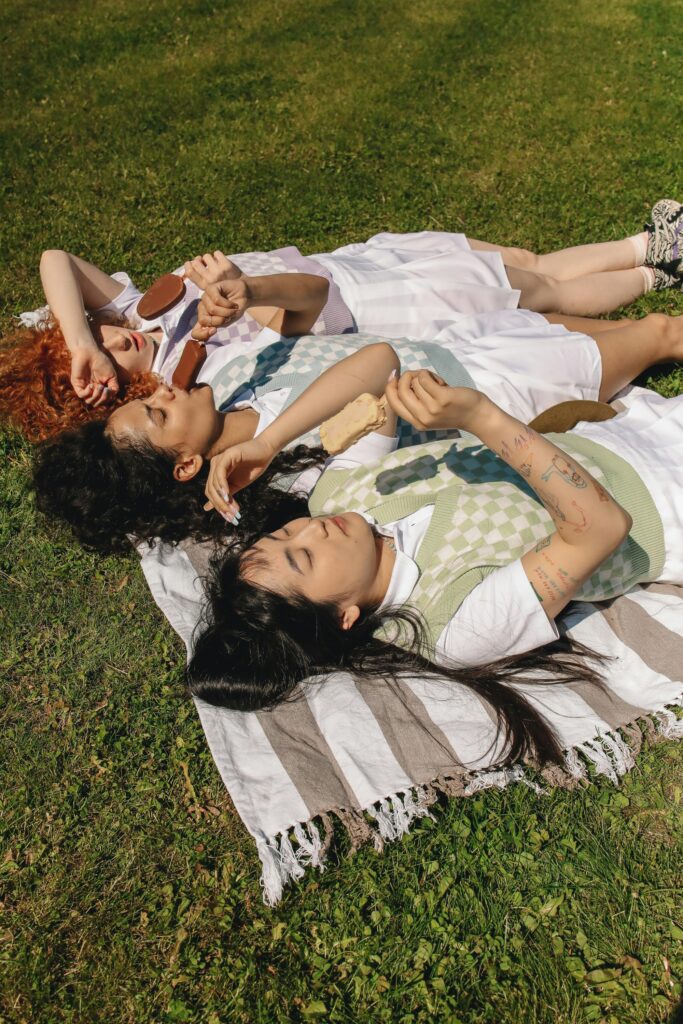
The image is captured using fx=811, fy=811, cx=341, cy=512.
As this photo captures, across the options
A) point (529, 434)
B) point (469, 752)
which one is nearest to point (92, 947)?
point (469, 752)

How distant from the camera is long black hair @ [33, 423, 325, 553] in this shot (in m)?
3.79

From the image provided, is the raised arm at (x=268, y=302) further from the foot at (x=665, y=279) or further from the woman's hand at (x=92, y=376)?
the foot at (x=665, y=279)

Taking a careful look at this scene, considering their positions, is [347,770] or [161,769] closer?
[347,770]

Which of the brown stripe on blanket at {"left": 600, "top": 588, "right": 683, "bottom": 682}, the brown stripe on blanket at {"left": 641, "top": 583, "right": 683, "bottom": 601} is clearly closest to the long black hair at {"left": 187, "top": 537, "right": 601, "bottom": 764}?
the brown stripe on blanket at {"left": 600, "top": 588, "right": 683, "bottom": 682}

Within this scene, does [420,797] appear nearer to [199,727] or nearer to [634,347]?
[199,727]

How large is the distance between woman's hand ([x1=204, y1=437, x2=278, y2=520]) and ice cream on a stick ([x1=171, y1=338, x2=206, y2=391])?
87 centimetres

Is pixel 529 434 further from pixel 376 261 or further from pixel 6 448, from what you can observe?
pixel 6 448

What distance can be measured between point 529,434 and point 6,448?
3.17 m

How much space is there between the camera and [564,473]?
2504 mm

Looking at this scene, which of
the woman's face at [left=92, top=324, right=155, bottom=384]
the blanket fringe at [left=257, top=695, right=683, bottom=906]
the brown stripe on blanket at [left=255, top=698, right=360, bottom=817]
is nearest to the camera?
the blanket fringe at [left=257, top=695, right=683, bottom=906]

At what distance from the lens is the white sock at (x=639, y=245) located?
469cm

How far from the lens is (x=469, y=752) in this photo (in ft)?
9.42

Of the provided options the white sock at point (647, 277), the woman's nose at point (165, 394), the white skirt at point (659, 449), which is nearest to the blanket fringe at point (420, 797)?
the white skirt at point (659, 449)

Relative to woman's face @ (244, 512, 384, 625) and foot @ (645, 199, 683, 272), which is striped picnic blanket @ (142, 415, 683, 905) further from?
foot @ (645, 199, 683, 272)
